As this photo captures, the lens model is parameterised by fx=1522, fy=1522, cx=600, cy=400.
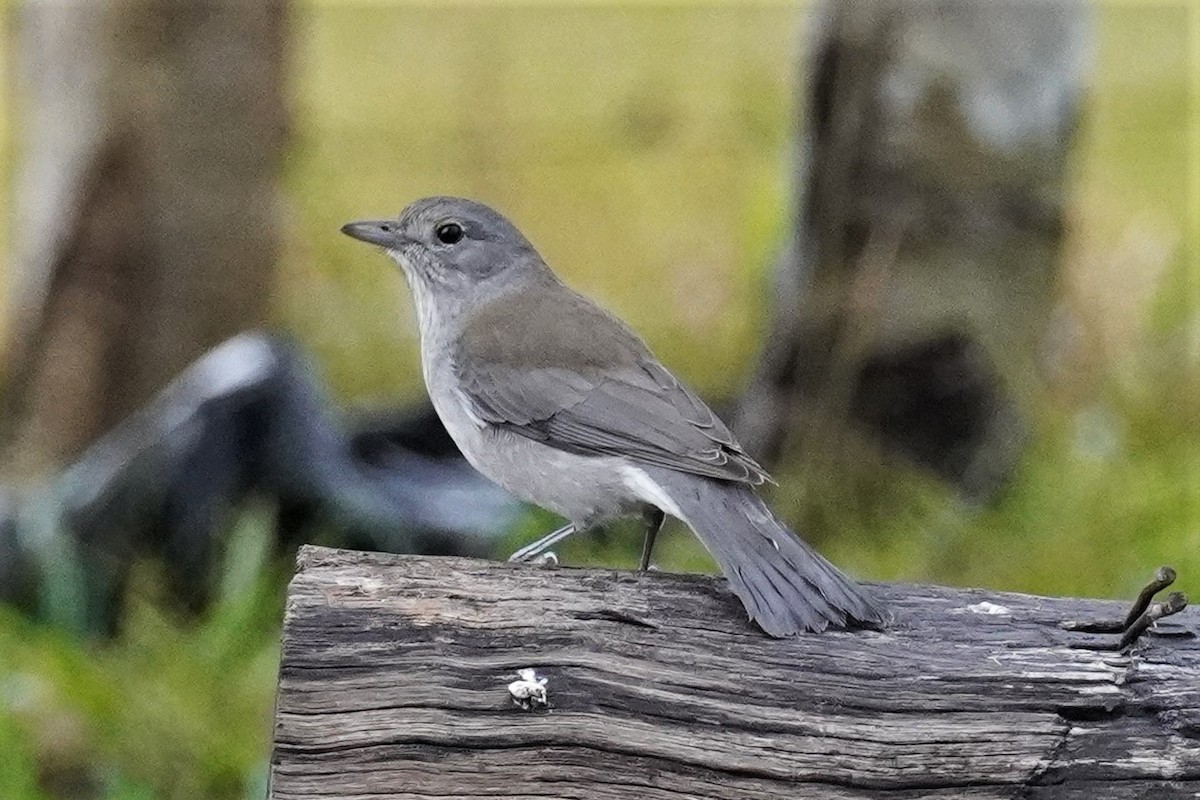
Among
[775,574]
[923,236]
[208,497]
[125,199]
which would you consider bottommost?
[775,574]

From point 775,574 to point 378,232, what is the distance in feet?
5.92

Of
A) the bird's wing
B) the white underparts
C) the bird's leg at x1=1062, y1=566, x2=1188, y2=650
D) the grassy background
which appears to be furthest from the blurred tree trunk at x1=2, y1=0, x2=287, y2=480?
the bird's leg at x1=1062, y1=566, x2=1188, y2=650

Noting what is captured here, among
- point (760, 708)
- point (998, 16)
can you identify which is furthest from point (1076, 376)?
point (760, 708)

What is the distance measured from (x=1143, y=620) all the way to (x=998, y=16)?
14.3ft

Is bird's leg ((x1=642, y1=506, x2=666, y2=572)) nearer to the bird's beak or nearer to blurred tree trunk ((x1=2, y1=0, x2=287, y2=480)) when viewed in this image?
the bird's beak

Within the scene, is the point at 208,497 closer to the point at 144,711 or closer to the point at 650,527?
the point at 144,711

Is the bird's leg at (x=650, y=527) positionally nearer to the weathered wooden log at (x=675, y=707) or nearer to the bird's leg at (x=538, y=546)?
the bird's leg at (x=538, y=546)

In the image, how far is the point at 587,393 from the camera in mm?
3771

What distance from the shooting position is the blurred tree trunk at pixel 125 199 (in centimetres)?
711

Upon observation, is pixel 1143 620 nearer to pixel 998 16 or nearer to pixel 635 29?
pixel 998 16

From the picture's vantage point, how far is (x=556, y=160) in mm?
Result: 10750

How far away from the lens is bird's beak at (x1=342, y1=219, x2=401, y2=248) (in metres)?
4.25

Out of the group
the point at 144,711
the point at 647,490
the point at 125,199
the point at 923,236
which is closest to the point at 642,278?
the point at 923,236

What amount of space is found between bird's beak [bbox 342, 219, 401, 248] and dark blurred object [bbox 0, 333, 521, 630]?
209cm
